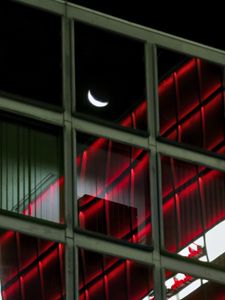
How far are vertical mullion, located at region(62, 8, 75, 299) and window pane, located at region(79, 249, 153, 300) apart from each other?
23 centimetres

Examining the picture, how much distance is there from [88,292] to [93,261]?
2.19ft

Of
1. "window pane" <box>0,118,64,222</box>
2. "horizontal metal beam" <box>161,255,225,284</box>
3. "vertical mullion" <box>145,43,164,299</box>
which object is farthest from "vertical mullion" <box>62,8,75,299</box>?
"horizontal metal beam" <box>161,255,225,284</box>

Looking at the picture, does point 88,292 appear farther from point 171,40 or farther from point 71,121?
point 171,40

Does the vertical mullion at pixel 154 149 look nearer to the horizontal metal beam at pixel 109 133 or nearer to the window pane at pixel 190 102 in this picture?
the window pane at pixel 190 102

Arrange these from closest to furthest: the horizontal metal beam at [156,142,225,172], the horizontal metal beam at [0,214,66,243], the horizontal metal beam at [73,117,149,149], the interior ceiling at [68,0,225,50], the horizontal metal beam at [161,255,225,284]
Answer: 1. the horizontal metal beam at [0,214,66,243]
2. the horizontal metal beam at [161,255,225,284]
3. the horizontal metal beam at [73,117,149,149]
4. the horizontal metal beam at [156,142,225,172]
5. the interior ceiling at [68,0,225,50]

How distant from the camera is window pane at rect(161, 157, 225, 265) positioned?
1160 inches

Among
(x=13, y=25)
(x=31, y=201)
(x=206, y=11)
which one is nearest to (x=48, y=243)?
(x=31, y=201)

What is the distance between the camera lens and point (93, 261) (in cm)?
2820

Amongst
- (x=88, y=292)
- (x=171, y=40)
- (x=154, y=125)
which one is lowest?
(x=88, y=292)

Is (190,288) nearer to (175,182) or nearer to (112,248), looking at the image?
(112,248)

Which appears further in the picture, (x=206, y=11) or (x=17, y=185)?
(x=206, y=11)

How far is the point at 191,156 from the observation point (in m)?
30.3

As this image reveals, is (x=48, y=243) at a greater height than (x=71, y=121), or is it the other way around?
(x=71, y=121)

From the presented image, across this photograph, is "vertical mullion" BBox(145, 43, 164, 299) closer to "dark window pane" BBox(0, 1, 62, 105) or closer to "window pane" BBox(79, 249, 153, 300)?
"window pane" BBox(79, 249, 153, 300)
